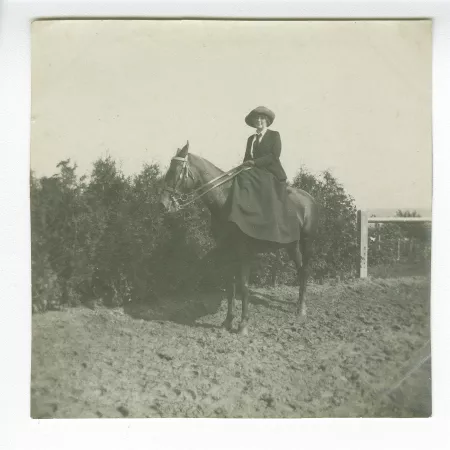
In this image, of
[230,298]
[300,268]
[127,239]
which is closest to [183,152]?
[127,239]

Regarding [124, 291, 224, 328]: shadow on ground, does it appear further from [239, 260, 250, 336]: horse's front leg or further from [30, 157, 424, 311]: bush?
[239, 260, 250, 336]: horse's front leg

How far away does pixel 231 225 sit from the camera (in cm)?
375

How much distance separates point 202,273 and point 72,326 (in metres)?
1.16

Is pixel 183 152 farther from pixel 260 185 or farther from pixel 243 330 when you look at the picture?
pixel 243 330

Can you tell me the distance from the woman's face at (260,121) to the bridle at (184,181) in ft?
1.17

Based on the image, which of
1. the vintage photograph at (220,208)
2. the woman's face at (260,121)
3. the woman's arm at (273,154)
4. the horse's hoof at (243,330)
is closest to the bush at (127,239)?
the vintage photograph at (220,208)

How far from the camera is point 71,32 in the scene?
3.63 metres

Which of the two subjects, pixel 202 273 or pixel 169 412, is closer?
pixel 169 412

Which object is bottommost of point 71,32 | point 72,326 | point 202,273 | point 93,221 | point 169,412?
point 169,412

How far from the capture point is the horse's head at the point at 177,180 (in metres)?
3.68

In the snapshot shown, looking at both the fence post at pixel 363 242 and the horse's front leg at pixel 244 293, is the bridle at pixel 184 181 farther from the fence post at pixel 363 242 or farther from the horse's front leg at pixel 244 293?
the fence post at pixel 363 242
